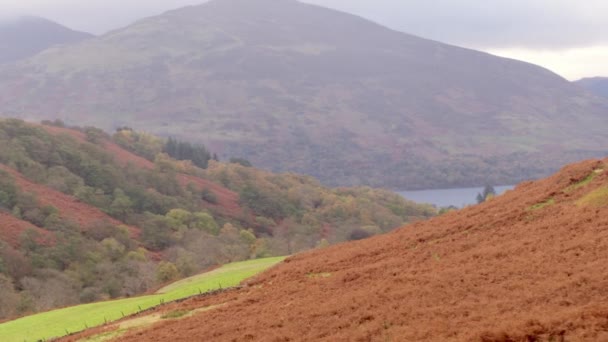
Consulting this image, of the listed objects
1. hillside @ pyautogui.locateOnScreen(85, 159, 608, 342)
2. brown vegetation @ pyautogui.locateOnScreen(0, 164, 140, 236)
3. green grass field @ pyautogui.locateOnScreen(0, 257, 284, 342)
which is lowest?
brown vegetation @ pyautogui.locateOnScreen(0, 164, 140, 236)

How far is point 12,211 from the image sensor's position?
9369 centimetres

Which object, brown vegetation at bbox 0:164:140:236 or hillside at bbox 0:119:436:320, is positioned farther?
brown vegetation at bbox 0:164:140:236

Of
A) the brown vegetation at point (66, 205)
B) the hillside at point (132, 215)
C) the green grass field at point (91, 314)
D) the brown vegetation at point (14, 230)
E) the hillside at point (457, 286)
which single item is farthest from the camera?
the brown vegetation at point (66, 205)

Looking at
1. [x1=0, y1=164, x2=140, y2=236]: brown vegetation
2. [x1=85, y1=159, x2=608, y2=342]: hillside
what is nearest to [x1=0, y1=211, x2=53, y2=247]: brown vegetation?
[x1=0, y1=164, x2=140, y2=236]: brown vegetation

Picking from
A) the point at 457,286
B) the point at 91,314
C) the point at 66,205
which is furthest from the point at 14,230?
the point at 457,286

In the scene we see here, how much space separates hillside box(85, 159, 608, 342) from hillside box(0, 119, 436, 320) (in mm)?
36311

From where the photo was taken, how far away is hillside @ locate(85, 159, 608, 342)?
1252 cm

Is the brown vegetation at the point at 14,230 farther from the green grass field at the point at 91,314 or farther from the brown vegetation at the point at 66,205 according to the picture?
the green grass field at the point at 91,314

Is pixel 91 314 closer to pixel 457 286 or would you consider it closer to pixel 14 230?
pixel 457 286

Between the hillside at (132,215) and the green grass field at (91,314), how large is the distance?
24430 millimetres

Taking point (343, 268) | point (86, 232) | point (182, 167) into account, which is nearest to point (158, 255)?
point (86, 232)

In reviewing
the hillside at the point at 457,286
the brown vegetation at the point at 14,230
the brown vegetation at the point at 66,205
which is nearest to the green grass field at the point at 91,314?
the hillside at the point at 457,286

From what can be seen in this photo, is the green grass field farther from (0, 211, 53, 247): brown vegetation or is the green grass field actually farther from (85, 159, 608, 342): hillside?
(0, 211, 53, 247): brown vegetation

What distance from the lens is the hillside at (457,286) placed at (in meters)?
12.5
